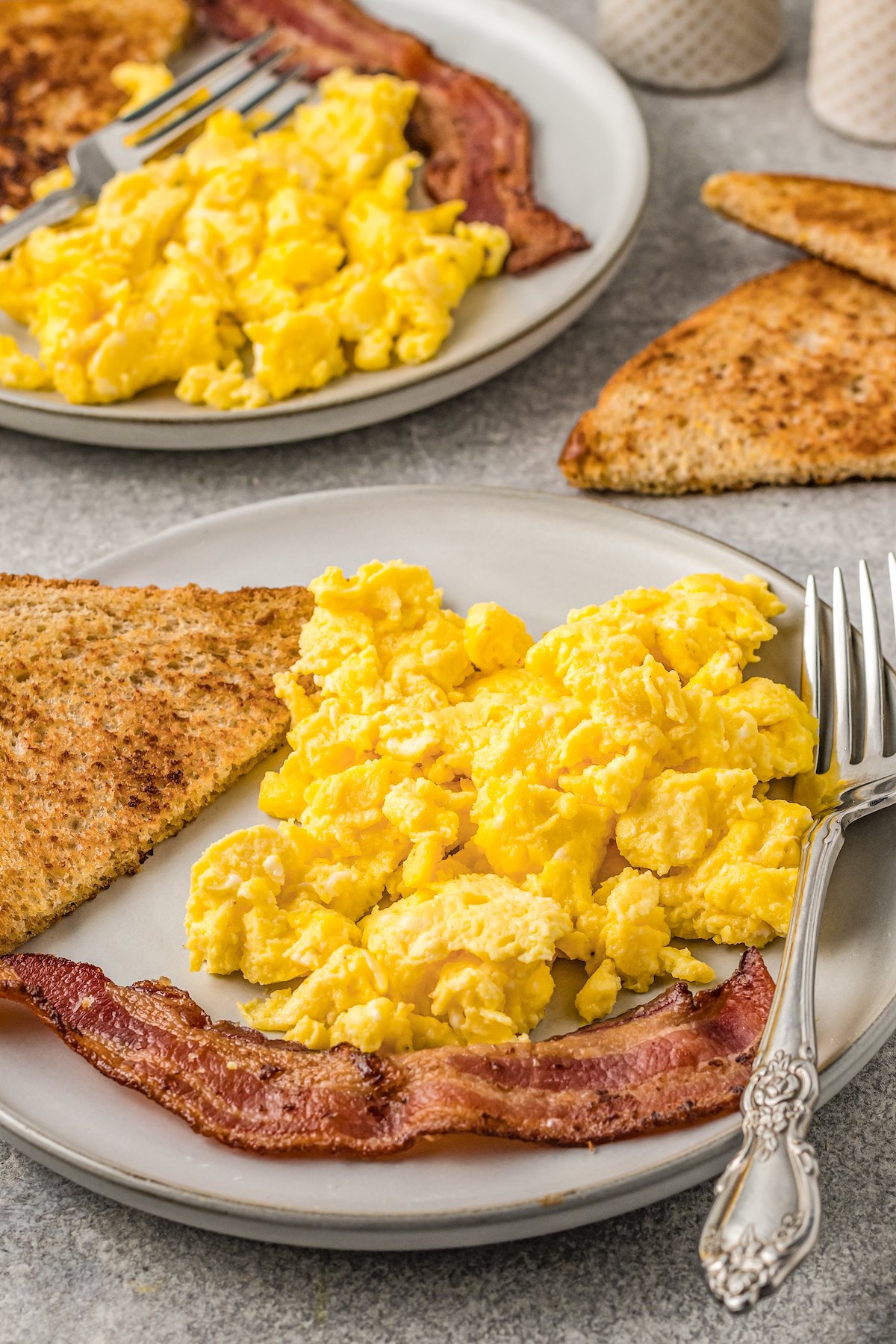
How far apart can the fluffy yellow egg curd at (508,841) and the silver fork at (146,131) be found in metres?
1.58

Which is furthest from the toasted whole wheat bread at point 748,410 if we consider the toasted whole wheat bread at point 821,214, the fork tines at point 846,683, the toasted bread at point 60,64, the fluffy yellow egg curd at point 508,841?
the toasted bread at point 60,64

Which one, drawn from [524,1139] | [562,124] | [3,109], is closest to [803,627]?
[524,1139]

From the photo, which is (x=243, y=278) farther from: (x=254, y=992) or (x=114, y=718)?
(x=254, y=992)

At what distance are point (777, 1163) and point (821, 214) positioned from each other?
2.36m

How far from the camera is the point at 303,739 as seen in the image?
199 centimetres

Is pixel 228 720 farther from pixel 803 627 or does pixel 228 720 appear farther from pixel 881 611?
pixel 881 611

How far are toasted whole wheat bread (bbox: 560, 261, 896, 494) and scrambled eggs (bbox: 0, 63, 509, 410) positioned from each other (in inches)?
16.2

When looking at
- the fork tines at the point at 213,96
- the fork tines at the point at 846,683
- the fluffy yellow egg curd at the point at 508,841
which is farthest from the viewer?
the fork tines at the point at 213,96

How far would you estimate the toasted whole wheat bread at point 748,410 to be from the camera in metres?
2.70

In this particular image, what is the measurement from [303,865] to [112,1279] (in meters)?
0.56

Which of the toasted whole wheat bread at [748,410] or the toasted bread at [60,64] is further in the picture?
the toasted bread at [60,64]

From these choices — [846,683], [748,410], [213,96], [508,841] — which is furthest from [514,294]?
[508,841]

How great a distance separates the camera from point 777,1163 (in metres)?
1.39

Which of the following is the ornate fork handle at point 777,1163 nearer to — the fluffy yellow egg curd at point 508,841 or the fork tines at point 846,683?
the fluffy yellow egg curd at point 508,841
